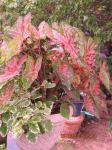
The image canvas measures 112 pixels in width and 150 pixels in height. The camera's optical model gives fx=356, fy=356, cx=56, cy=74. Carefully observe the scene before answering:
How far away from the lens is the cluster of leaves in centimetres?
298

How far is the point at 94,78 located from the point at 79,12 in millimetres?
1632

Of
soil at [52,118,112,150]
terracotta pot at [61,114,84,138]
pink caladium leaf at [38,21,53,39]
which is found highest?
pink caladium leaf at [38,21,53,39]

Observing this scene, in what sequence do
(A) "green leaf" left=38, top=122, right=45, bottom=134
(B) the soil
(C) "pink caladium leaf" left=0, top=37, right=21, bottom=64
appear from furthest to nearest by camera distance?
(B) the soil → (A) "green leaf" left=38, top=122, right=45, bottom=134 → (C) "pink caladium leaf" left=0, top=37, right=21, bottom=64

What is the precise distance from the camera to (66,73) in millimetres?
1378

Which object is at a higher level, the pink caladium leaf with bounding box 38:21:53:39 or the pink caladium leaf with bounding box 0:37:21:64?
the pink caladium leaf with bounding box 38:21:53:39

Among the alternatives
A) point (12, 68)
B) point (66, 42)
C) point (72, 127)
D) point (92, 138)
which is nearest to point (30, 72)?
point (12, 68)

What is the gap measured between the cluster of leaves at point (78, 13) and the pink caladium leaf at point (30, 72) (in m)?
1.63

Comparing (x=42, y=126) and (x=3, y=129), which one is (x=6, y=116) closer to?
(x=3, y=129)

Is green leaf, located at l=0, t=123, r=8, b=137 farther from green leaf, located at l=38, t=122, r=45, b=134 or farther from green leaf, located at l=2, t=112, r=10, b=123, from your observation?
green leaf, located at l=38, t=122, r=45, b=134

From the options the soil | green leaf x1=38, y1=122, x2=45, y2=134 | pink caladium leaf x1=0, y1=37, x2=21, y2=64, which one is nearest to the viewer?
pink caladium leaf x1=0, y1=37, x2=21, y2=64

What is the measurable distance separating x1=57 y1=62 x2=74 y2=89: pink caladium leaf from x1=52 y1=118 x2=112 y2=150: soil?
1.37 meters

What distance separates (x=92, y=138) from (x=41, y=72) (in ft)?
5.39

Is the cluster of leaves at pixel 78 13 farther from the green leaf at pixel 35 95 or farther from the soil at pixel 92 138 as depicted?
the green leaf at pixel 35 95

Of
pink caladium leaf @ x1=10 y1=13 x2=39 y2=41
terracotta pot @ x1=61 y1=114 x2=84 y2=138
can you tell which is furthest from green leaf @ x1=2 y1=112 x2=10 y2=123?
terracotta pot @ x1=61 y1=114 x2=84 y2=138
